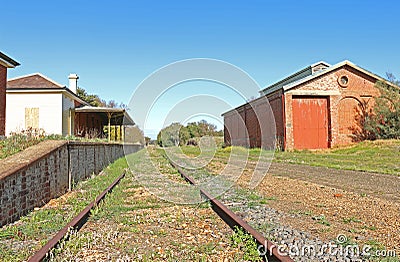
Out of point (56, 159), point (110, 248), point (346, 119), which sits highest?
point (346, 119)

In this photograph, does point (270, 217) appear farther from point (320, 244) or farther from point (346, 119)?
point (346, 119)

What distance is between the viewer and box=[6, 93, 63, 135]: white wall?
25.1 m

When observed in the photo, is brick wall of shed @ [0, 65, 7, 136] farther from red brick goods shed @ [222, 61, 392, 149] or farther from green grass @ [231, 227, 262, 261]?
red brick goods shed @ [222, 61, 392, 149]

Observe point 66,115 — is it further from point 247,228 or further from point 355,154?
point 247,228

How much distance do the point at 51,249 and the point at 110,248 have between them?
0.69m

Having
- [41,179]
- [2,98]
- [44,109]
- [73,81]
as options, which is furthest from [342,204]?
[73,81]

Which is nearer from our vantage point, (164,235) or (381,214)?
(164,235)

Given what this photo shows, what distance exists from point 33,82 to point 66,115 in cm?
315

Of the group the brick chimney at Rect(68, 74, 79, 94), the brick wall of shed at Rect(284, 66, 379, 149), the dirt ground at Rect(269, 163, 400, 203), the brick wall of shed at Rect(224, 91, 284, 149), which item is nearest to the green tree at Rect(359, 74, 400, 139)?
the brick wall of shed at Rect(284, 66, 379, 149)

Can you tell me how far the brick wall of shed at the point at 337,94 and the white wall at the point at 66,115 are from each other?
14.9m

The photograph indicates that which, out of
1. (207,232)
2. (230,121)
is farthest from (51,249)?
(230,121)

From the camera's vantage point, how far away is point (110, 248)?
445 cm

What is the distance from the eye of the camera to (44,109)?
25344 millimetres

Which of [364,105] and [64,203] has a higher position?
[364,105]
